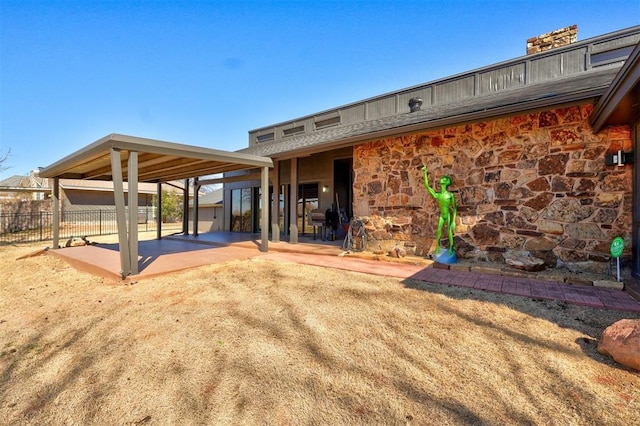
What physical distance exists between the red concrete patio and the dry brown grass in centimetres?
38

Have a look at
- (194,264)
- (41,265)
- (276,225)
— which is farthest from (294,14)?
(41,265)

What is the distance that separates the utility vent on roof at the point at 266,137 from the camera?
1373 cm

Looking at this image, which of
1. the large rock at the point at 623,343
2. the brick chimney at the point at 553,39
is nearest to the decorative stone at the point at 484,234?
the large rock at the point at 623,343

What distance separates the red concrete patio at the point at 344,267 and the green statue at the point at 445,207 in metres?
0.77

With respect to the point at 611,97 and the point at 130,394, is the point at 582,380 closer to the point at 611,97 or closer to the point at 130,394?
the point at 130,394

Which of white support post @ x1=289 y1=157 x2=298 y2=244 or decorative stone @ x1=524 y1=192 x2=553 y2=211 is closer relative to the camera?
decorative stone @ x1=524 y1=192 x2=553 y2=211

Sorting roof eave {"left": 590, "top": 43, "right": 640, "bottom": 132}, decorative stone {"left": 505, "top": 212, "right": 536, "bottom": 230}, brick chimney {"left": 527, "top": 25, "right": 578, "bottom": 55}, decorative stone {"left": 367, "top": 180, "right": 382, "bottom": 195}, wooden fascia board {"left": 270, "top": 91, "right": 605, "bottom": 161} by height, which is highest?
brick chimney {"left": 527, "top": 25, "right": 578, "bottom": 55}

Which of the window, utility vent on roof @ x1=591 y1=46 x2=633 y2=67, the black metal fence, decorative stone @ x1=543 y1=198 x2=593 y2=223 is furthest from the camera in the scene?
the black metal fence

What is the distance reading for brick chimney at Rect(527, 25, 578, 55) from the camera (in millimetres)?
7480

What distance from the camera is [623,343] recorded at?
2172 mm

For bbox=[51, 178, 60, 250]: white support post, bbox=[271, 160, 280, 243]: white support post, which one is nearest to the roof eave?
bbox=[271, 160, 280, 243]: white support post

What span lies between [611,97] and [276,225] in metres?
7.86

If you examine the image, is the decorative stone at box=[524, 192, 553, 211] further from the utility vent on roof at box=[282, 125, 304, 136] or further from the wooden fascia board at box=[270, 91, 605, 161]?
the utility vent on roof at box=[282, 125, 304, 136]

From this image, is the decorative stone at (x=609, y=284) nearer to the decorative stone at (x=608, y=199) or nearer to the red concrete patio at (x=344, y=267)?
the red concrete patio at (x=344, y=267)
